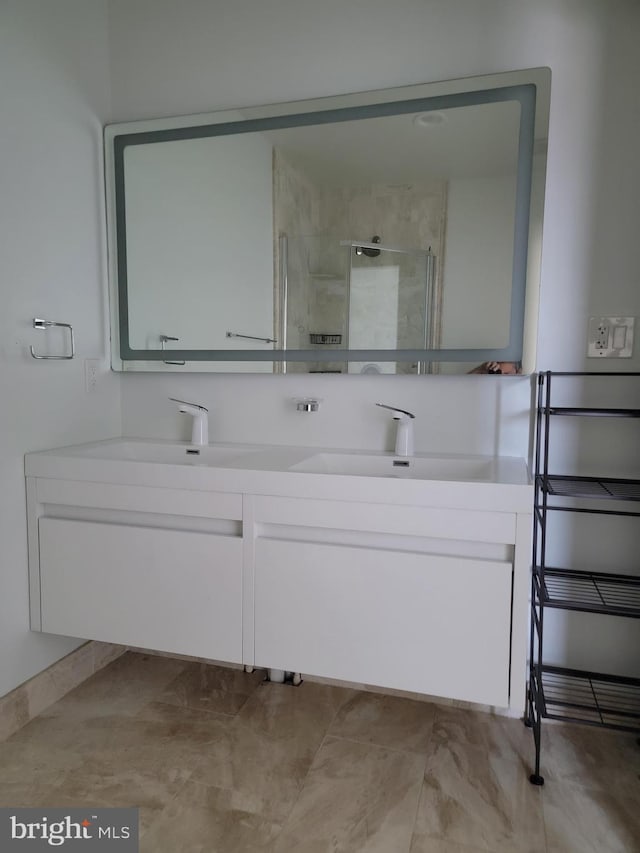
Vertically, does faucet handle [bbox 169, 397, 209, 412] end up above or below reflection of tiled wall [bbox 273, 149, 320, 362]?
below

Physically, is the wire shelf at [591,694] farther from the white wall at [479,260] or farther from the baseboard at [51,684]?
the baseboard at [51,684]

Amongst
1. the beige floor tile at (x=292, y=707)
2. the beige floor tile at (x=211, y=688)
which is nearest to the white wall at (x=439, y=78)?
the beige floor tile at (x=292, y=707)

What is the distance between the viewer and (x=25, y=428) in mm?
1766

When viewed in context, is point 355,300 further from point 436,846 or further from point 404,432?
point 436,846

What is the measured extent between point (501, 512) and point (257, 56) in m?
1.70

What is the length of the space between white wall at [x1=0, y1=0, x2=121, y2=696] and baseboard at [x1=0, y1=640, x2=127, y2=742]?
36 millimetres

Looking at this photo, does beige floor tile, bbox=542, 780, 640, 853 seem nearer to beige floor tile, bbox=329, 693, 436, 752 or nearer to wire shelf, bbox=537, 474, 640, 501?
beige floor tile, bbox=329, 693, 436, 752

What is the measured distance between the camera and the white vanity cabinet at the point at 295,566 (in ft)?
4.64

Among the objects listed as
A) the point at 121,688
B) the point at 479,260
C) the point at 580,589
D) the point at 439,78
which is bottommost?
the point at 121,688

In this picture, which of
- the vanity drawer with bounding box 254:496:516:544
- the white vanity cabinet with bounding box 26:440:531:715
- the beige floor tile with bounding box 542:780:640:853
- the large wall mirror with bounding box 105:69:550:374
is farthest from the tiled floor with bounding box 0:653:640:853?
the large wall mirror with bounding box 105:69:550:374

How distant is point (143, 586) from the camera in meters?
1.67

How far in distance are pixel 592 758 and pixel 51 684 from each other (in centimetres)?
170

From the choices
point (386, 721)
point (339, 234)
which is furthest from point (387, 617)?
point (339, 234)

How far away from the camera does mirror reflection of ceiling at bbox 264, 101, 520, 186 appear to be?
1704 millimetres
